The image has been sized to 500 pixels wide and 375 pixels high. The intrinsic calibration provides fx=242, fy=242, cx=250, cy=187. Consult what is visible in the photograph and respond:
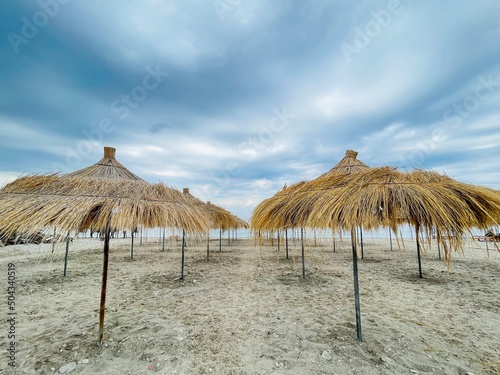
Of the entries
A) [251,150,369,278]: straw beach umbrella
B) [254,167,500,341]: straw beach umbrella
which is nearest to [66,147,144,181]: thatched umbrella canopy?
[251,150,369,278]: straw beach umbrella

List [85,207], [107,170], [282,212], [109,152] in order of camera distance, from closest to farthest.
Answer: [85,207] < [282,212] < [107,170] < [109,152]

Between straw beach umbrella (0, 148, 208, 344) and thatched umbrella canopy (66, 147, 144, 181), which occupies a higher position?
thatched umbrella canopy (66, 147, 144, 181)

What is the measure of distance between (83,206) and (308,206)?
278 centimetres

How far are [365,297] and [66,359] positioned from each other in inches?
233

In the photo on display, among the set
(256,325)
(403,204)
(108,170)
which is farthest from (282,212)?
(108,170)

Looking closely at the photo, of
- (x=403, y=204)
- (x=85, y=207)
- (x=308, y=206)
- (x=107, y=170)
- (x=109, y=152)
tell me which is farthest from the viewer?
(x=109, y=152)

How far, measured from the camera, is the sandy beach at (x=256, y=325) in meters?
3.15

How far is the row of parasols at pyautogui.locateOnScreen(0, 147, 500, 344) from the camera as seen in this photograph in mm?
2410

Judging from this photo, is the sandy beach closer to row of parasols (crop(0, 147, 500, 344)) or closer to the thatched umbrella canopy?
row of parasols (crop(0, 147, 500, 344))

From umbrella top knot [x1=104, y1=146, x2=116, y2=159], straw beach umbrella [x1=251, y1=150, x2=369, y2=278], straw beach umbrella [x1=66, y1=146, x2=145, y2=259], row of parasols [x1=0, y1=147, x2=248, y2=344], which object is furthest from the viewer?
umbrella top knot [x1=104, y1=146, x2=116, y2=159]

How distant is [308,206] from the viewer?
127 inches

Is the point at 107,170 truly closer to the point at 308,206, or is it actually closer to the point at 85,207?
the point at 85,207

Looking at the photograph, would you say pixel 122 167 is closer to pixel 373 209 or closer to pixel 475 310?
pixel 373 209

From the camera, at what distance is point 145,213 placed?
10.4 feet
